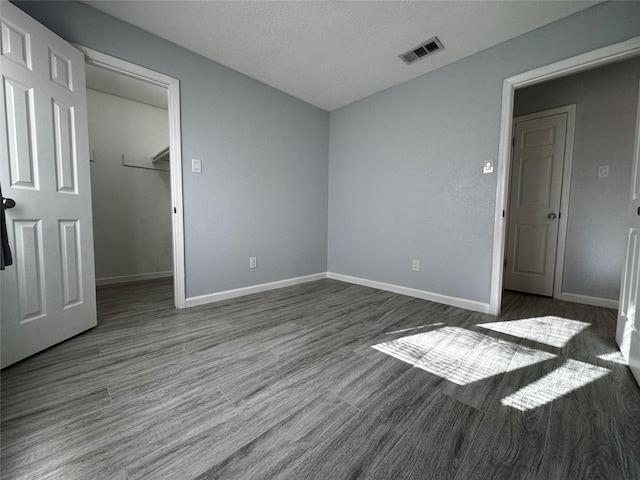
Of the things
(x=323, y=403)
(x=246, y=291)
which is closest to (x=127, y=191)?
(x=246, y=291)

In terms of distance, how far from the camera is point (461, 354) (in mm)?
1574

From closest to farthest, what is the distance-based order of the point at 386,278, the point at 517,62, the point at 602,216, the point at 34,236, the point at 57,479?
the point at 57,479 → the point at 34,236 → the point at 517,62 → the point at 602,216 → the point at 386,278

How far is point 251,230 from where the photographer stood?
2.84 metres

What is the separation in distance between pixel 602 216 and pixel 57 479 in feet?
13.5

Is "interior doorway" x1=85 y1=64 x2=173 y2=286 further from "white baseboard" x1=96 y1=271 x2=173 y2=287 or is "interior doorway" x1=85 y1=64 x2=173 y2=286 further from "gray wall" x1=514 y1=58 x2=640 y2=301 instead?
"gray wall" x1=514 y1=58 x2=640 y2=301

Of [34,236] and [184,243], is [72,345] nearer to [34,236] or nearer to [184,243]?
[34,236]

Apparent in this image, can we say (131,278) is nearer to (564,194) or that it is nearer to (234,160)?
(234,160)

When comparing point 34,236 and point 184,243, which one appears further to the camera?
point 184,243

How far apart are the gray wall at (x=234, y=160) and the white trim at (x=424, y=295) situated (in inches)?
26.3

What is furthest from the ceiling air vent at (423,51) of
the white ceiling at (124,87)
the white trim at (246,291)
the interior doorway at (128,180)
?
the interior doorway at (128,180)

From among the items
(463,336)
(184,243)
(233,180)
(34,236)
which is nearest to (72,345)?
(34,236)

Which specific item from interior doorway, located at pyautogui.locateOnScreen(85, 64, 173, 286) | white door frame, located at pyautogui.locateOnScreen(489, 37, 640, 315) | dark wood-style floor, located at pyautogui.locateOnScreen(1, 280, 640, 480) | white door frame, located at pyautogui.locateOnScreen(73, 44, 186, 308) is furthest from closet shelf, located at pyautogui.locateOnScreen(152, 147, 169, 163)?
white door frame, located at pyautogui.locateOnScreen(489, 37, 640, 315)

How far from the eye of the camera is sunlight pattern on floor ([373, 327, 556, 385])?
140 cm

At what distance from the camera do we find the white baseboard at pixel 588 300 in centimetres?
243
